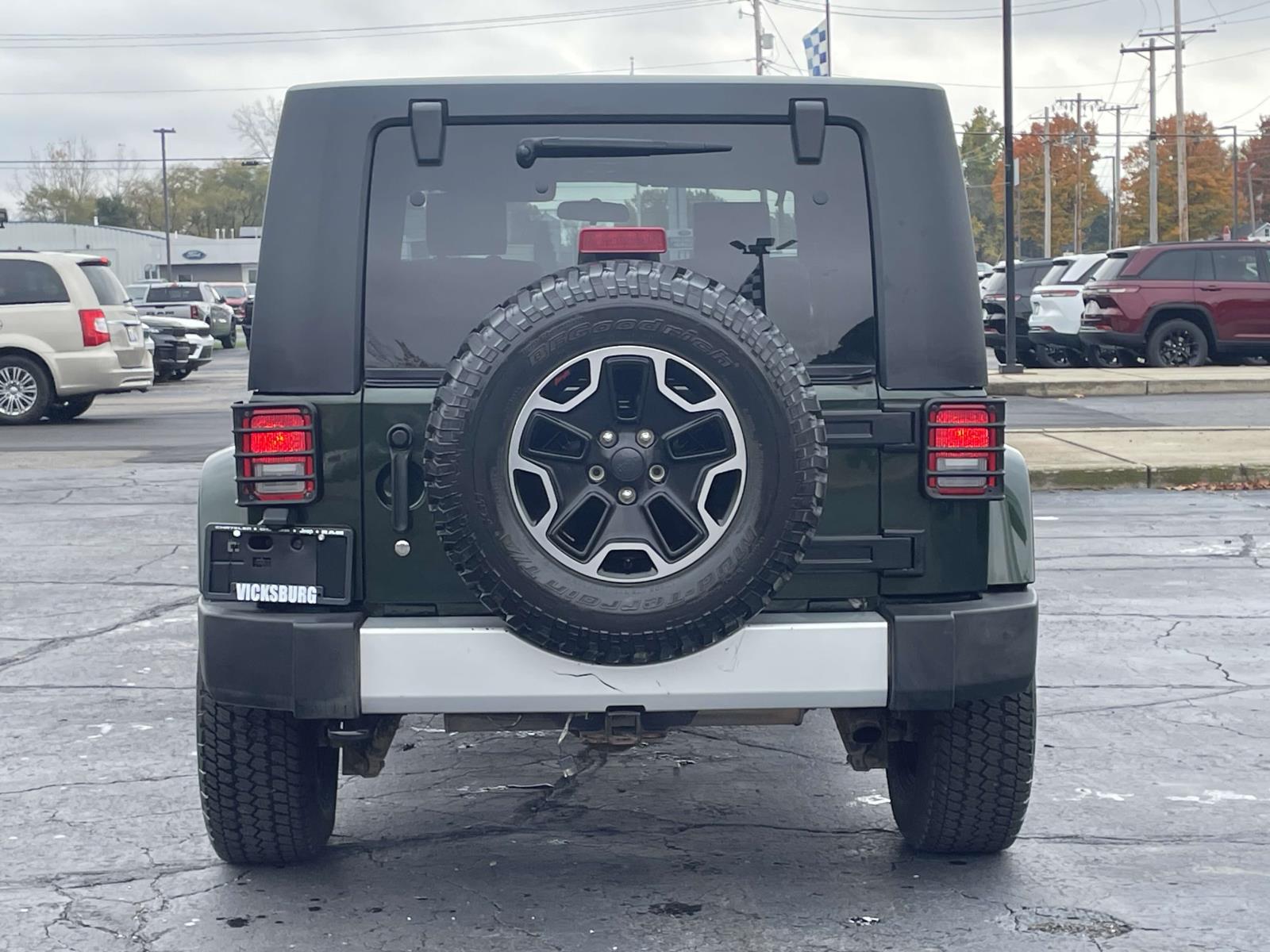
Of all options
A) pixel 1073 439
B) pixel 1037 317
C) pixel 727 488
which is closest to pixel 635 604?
pixel 727 488

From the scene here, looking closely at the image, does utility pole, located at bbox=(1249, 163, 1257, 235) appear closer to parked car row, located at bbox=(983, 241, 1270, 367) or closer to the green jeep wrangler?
parked car row, located at bbox=(983, 241, 1270, 367)

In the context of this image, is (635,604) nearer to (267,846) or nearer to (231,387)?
(267,846)

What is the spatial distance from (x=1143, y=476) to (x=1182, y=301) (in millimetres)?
12377

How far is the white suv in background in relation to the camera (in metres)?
25.5

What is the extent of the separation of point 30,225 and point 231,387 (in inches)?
3478

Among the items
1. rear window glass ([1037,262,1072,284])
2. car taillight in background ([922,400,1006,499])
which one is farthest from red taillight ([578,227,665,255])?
rear window glass ([1037,262,1072,284])

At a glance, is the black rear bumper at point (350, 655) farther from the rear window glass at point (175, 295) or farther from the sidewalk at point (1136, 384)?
the rear window glass at point (175, 295)

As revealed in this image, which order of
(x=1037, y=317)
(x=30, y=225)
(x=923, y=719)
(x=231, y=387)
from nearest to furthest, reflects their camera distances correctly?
(x=923, y=719) → (x=1037, y=317) → (x=231, y=387) → (x=30, y=225)

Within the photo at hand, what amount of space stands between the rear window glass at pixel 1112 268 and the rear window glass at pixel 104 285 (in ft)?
43.1

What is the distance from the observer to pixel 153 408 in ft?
75.4

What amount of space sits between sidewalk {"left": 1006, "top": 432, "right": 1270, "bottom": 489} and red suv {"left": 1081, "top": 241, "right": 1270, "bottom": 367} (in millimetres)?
8605

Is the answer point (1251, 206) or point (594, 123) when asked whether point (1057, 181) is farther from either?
point (594, 123)

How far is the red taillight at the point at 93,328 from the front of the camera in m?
19.4

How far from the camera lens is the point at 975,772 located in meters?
4.36
